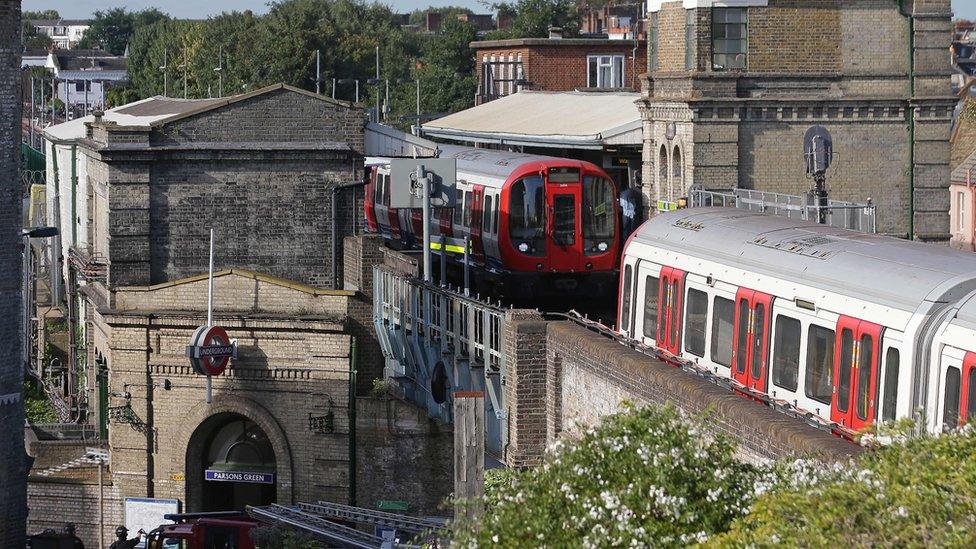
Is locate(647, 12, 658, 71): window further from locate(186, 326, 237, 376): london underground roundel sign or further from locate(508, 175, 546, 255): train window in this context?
locate(186, 326, 237, 376): london underground roundel sign

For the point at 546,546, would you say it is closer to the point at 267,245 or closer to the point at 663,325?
the point at 663,325

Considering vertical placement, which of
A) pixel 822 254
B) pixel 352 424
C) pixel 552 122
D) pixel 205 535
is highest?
pixel 552 122

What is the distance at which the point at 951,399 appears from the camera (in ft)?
42.1

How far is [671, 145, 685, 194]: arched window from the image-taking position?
3369 cm

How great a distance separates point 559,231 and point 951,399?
1611 centimetres

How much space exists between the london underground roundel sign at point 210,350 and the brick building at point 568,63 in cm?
3961

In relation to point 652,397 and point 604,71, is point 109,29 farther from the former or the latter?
point 652,397

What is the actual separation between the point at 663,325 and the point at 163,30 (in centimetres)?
9399

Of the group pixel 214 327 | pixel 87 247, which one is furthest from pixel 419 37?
pixel 214 327

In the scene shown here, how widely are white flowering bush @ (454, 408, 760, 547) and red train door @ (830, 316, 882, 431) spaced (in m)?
3.73

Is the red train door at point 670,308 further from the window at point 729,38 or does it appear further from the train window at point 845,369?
the window at point 729,38

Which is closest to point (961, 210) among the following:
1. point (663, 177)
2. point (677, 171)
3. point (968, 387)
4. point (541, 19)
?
point (663, 177)

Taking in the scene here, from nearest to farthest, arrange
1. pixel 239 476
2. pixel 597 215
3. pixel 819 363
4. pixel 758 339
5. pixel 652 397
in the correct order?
pixel 819 363
pixel 652 397
pixel 758 339
pixel 239 476
pixel 597 215

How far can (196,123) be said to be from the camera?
30.2m
